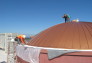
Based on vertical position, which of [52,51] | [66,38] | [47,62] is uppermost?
[66,38]

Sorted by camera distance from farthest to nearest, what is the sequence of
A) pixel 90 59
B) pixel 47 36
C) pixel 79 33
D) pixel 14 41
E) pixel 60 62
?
pixel 14 41 < pixel 47 36 < pixel 79 33 < pixel 60 62 < pixel 90 59

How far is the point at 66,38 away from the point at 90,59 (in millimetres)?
1469

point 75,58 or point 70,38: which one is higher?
point 70,38

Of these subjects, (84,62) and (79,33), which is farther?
(79,33)

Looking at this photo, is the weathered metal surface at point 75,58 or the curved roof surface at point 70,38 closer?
the weathered metal surface at point 75,58

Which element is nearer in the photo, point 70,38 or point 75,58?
point 75,58

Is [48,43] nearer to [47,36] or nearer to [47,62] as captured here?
[47,36]

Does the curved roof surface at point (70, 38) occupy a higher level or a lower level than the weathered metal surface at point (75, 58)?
higher

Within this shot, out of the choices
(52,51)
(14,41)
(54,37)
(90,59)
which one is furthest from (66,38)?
(14,41)

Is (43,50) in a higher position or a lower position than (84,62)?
higher

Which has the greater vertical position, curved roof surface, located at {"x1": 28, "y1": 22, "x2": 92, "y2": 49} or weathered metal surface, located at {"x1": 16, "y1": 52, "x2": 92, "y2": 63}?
curved roof surface, located at {"x1": 28, "y1": 22, "x2": 92, "y2": 49}

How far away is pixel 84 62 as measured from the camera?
5215 millimetres

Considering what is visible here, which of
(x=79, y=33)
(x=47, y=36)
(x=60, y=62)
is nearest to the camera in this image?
(x=60, y=62)

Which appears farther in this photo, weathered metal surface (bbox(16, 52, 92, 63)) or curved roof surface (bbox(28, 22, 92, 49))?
curved roof surface (bbox(28, 22, 92, 49))
